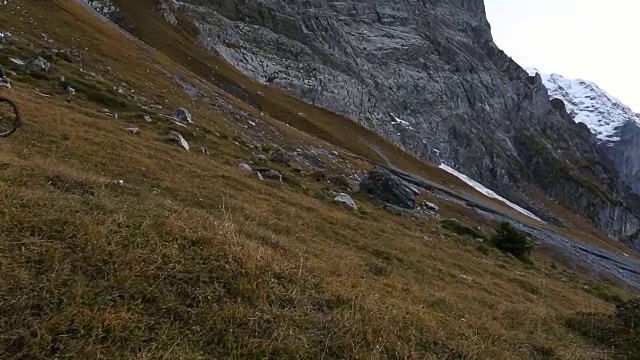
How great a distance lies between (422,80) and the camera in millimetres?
128750

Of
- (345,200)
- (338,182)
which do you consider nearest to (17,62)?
(345,200)

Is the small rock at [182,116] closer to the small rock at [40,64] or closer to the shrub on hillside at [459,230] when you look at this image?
the small rock at [40,64]

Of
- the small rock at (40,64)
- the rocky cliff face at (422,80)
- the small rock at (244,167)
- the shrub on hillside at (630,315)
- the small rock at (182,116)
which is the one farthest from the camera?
the rocky cliff face at (422,80)

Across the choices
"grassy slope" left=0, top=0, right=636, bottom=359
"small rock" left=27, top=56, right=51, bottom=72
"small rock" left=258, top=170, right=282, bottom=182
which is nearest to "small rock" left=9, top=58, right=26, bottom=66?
"small rock" left=27, top=56, right=51, bottom=72

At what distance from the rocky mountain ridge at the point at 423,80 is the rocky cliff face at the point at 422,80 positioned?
348 millimetres

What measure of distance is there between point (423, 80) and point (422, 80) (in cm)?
41

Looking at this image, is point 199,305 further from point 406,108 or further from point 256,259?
point 406,108

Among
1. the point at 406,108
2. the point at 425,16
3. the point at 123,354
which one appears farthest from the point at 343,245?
the point at 425,16

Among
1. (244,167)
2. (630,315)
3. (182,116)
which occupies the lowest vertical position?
(244,167)

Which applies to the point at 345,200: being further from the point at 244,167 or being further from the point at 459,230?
the point at 459,230

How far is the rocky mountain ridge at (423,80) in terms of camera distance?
308ft

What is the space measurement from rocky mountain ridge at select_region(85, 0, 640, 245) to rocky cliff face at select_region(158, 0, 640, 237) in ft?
1.14

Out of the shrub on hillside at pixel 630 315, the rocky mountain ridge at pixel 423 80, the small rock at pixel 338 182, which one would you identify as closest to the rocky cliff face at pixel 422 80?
the rocky mountain ridge at pixel 423 80

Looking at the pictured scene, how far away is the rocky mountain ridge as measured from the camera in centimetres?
9388
